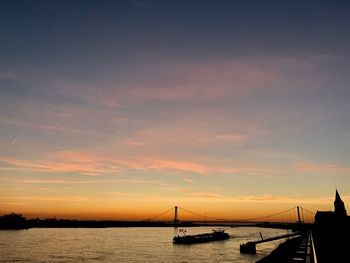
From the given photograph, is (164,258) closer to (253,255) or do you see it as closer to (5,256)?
(253,255)

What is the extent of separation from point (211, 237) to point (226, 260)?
242ft

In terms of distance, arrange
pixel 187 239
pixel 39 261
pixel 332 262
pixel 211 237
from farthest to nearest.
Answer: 1. pixel 211 237
2. pixel 187 239
3. pixel 39 261
4. pixel 332 262

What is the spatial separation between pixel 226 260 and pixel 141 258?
20.4 metres

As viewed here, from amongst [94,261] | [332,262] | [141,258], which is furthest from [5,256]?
[332,262]

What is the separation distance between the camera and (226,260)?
73875 mm

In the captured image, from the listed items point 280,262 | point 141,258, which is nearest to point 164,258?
point 141,258

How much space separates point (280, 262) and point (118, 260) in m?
44.7

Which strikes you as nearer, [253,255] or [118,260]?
[118,260]

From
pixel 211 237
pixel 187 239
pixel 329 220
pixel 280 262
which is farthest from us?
pixel 329 220

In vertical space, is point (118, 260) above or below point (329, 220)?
below

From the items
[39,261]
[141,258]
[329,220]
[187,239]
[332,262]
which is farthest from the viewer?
[329,220]

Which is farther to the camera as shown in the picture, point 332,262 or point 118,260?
point 118,260

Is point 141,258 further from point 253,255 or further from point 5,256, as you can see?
point 5,256

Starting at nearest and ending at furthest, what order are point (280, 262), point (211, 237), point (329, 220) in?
point (280, 262) → point (211, 237) → point (329, 220)
